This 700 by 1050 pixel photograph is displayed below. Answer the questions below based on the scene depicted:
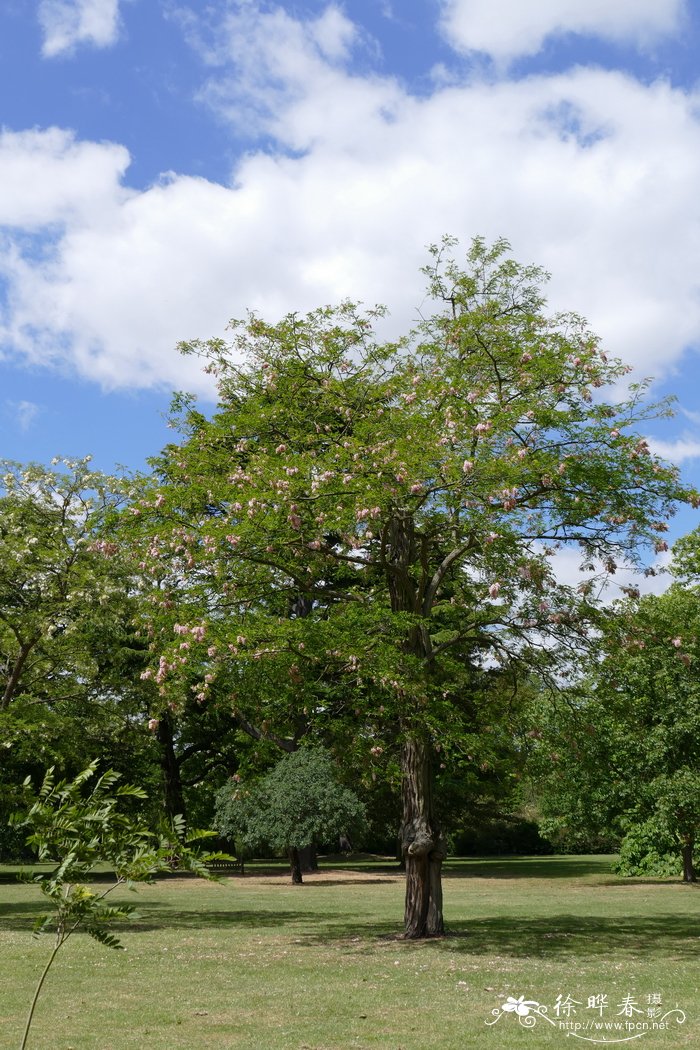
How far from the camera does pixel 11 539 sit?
22.4 metres

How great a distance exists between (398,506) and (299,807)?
22.6m

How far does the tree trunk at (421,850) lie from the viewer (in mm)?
17141

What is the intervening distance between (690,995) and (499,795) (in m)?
27.8

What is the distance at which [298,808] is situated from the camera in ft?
117

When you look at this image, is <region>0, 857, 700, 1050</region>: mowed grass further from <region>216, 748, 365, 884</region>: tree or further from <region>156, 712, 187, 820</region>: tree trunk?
<region>156, 712, 187, 820</region>: tree trunk

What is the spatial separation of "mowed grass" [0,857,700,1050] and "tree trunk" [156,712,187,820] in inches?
754

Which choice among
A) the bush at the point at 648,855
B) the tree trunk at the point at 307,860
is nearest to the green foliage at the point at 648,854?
the bush at the point at 648,855

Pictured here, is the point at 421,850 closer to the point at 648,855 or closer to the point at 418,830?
the point at 418,830

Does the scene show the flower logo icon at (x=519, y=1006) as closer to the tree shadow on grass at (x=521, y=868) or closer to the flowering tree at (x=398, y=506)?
the flowering tree at (x=398, y=506)

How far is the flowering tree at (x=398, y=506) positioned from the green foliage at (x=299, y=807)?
17.3 metres

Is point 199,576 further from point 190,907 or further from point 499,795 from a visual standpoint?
point 499,795

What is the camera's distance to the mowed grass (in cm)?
936

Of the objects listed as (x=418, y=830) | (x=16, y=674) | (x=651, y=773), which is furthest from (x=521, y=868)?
(x=16, y=674)

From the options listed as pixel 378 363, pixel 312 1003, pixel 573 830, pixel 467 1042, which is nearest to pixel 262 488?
pixel 378 363
